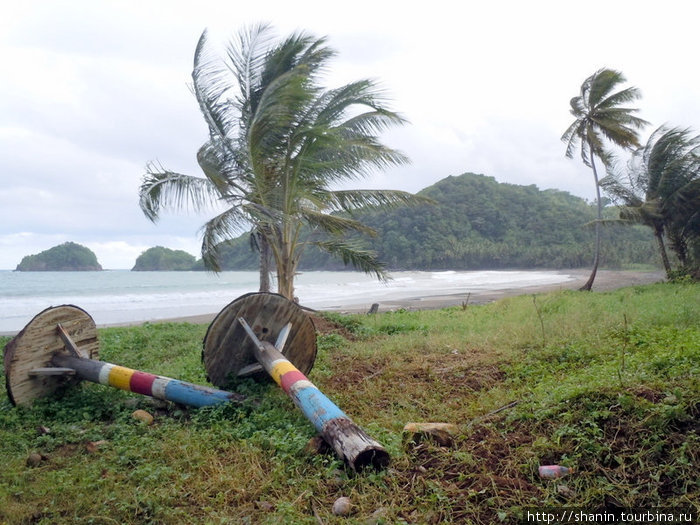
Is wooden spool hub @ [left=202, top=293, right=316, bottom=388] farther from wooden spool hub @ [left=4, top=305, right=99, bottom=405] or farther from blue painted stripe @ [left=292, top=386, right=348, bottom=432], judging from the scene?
wooden spool hub @ [left=4, top=305, right=99, bottom=405]

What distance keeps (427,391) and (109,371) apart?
9.77 feet

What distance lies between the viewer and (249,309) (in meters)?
4.60

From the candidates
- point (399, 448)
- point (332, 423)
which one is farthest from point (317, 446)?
→ point (399, 448)

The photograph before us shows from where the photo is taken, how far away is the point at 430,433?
3.08m

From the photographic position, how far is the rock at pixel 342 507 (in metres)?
2.42

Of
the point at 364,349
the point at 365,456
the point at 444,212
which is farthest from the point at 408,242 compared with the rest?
the point at 365,456

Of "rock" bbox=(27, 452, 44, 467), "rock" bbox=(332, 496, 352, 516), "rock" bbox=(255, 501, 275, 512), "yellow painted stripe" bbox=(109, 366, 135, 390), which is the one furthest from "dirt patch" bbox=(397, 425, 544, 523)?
"yellow painted stripe" bbox=(109, 366, 135, 390)

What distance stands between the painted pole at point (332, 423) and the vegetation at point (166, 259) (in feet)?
267

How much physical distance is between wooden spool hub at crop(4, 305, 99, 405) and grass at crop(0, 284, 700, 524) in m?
0.18

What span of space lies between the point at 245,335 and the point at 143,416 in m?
1.12

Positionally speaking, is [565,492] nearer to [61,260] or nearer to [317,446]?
[317,446]

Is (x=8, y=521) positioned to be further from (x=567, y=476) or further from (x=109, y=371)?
(x=567, y=476)

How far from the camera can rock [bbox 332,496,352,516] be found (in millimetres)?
2418

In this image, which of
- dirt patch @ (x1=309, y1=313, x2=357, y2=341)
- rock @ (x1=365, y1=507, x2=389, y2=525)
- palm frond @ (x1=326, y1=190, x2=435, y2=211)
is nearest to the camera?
rock @ (x1=365, y1=507, x2=389, y2=525)
